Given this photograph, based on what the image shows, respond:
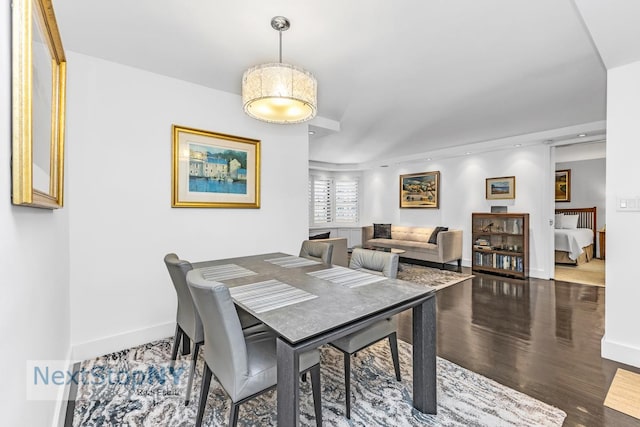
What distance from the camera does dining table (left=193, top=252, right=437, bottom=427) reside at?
3.69 ft

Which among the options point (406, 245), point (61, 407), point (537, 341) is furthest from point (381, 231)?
point (61, 407)

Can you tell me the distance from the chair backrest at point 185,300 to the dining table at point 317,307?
0.61 ft

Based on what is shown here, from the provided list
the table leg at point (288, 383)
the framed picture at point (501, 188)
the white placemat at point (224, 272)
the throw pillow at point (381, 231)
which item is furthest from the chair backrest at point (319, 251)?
the throw pillow at point (381, 231)

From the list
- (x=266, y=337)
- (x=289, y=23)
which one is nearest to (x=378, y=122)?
(x=289, y=23)

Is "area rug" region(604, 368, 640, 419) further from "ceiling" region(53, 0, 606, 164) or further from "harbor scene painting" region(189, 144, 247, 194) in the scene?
"harbor scene painting" region(189, 144, 247, 194)

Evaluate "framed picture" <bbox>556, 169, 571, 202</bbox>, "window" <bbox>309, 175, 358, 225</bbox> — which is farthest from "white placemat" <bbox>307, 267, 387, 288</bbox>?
"framed picture" <bbox>556, 169, 571, 202</bbox>

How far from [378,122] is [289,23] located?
2.66m

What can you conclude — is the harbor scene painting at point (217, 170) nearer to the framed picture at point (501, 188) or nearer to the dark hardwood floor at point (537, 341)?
the dark hardwood floor at point (537, 341)

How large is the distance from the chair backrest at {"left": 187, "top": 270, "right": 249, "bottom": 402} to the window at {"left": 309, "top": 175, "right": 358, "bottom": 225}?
613 centimetres

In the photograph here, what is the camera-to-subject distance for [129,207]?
2.55m

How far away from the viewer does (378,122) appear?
445 centimetres

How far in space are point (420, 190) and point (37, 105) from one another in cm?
634

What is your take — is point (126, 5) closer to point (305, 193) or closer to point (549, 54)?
point (305, 193)

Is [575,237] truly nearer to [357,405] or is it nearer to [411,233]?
[411,233]
